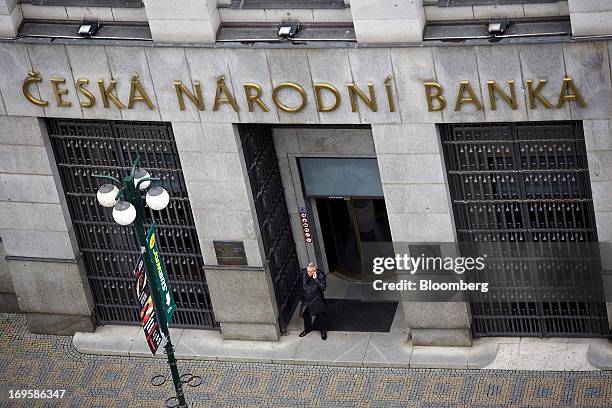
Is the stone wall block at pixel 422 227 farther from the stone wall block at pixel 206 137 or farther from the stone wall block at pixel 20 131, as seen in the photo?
the stone wall block at pixel 20 131

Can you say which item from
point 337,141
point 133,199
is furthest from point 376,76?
point 133,199

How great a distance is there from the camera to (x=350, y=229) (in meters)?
36.0

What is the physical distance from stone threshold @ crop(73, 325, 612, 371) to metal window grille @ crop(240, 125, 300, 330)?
987 millimetres

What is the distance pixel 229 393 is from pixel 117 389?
2538mm

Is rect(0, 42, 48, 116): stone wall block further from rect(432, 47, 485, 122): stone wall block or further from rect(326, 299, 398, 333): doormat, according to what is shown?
rect(432, 47, 485, 122): stone wall block

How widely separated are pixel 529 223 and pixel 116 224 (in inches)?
355

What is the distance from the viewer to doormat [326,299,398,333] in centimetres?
3503

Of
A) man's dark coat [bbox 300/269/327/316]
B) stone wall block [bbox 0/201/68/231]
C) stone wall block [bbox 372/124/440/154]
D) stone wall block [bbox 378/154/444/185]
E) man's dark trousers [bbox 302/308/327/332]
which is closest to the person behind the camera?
stone wall block [bbox 372/124/440/154]

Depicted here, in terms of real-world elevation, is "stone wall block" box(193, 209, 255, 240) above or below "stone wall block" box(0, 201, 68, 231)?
below

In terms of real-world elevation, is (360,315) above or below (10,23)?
below

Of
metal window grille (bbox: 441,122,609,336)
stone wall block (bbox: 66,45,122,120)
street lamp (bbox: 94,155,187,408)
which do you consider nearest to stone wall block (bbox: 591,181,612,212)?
metal window grille (bbox: 441,122,609,336)

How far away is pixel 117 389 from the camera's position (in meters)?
34.5

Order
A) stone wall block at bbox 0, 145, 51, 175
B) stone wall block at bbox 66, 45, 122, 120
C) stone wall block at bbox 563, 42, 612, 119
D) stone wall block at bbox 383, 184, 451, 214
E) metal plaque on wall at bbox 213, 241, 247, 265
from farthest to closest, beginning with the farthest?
stone wall block at bbox 0, 145, 51, 175, metal plaque on wall at bbox 213, 241, 247, 265, stone wall block at bbox 66, 45, 122, 120, stone wall block at bbox 383, 184, 451, 214, stone wall block at bbox 563, 42, 612, 119

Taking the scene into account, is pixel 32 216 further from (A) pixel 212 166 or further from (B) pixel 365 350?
(B) pixel 365 350
